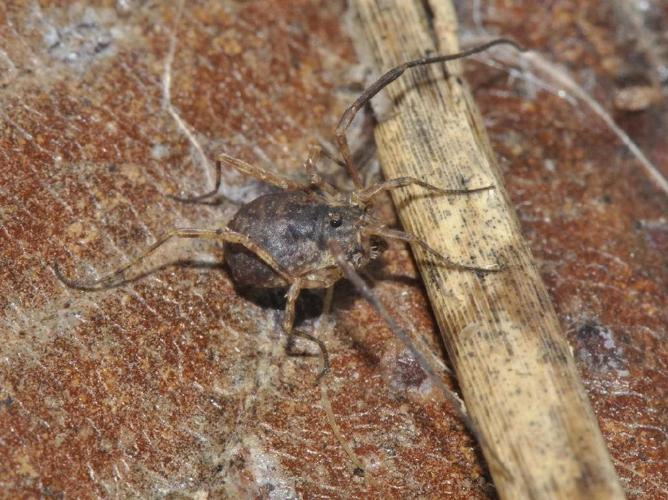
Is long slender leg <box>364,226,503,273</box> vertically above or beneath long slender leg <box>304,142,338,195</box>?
beneath

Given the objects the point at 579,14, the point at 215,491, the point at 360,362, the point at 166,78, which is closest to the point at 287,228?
the point at 360,362

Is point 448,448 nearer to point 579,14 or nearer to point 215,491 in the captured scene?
point 215,491

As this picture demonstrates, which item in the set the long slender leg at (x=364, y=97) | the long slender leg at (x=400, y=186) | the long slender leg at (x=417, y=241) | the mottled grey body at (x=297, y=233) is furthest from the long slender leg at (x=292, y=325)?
the long slender leg at (x=364, y=97)

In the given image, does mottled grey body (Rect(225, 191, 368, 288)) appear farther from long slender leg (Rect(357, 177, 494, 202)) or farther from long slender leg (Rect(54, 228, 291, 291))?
long slender leg (Rect(357, 177, 494, 202))

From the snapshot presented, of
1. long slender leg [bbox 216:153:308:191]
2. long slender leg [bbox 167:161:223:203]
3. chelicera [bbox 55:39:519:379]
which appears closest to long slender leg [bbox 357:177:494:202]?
chelicera [bbox 55:39:519:379]

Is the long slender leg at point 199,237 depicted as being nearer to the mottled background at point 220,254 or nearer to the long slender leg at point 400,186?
the mottled background at point 220,254

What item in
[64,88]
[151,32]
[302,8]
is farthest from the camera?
[302,8]

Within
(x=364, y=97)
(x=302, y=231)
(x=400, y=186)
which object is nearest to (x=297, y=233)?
(x=302, y=231)
